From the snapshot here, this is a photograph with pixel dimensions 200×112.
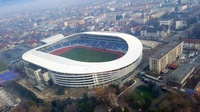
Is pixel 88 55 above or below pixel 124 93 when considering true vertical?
above

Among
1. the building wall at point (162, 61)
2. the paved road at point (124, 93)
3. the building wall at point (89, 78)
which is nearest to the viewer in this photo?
the paved road at point (124, 93)

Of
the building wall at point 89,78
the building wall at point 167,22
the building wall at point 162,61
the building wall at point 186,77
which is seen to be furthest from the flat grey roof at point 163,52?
the building wall at point 167,22

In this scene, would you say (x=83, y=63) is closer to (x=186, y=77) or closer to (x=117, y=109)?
(x=117, y=109)

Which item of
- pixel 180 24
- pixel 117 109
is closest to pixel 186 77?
pixel 117 109

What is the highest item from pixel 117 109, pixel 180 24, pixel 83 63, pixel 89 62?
pixel 83 63

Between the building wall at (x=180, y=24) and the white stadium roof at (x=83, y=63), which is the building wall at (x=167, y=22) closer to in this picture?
the building wall at (x=180, y=24)

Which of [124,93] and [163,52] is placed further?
[163,52]

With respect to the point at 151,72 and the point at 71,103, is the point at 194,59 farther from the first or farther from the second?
the point at 71,103

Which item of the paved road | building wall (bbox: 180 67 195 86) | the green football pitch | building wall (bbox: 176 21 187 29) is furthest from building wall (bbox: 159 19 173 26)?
the paved road
